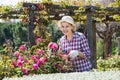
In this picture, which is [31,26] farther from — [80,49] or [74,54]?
[74,54]

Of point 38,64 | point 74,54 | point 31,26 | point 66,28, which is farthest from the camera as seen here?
point 31,26

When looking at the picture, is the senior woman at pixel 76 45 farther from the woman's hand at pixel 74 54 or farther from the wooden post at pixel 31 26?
the wooden post at pixel 31 26

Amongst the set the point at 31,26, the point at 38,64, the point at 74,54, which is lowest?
the point at 31,26

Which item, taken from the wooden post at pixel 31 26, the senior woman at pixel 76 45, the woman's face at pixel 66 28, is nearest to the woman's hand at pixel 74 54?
the senior woman at pixel 76 45

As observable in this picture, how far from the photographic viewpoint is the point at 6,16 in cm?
973

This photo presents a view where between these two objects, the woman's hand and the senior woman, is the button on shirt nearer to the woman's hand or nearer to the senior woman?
the senior woman

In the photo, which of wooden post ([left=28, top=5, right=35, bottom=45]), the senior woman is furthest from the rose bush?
wooden post ([left=28, top=5, right=35, bottom=45])

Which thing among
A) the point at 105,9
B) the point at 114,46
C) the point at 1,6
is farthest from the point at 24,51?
the point at 114,46

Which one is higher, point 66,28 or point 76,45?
point 66,28

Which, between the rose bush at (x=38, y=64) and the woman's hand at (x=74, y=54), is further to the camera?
the rose bush at (x=38, y=64)

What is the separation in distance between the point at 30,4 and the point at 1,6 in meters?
1.29

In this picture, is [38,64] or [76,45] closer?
[38,64]

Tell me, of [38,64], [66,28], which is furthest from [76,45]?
[38,64]

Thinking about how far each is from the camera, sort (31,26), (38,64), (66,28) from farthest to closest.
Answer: (31,26) < (66,28) < (38,64)
